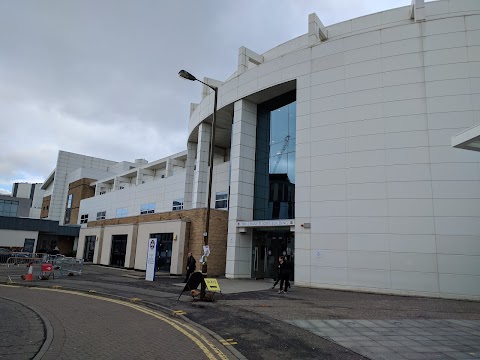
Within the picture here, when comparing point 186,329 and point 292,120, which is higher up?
point 292,120

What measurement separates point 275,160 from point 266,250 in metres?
6.43

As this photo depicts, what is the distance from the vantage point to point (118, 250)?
3291 cm

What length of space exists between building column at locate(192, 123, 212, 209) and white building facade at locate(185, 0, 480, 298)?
5.53m

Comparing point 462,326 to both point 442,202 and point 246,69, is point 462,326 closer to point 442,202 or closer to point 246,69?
point 442,202

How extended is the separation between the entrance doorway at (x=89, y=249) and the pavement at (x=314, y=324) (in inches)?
1002

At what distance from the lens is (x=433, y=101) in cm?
1798

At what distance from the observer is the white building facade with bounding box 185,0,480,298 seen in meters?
17.0

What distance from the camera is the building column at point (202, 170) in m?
29.5

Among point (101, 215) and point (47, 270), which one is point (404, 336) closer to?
point (47, 270)

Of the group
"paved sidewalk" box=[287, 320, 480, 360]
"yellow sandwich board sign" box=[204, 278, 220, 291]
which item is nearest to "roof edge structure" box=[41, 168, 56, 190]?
"yellow sandwich board sign" box=[204, 278, 220, 291]

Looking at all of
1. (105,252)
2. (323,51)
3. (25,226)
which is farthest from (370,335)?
(25,226)

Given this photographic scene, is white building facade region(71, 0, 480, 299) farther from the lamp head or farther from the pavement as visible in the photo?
the lamp head

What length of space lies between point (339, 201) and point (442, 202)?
4999 mm

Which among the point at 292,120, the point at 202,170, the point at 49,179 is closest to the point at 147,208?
Answer: the point at 202,170
